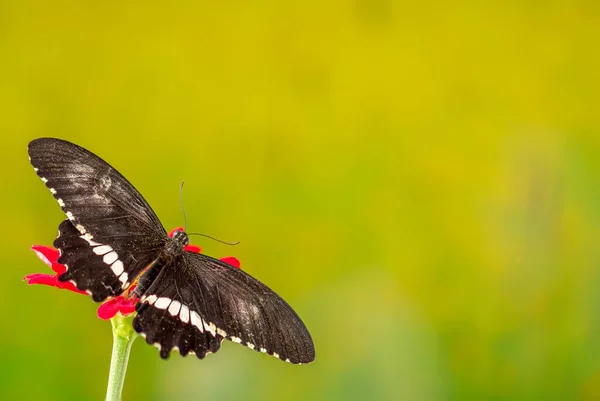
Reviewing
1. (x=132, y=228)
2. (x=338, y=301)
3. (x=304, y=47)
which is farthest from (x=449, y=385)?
(x=132, y=228)

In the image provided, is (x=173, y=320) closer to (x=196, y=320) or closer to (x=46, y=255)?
(x=196, y=320)

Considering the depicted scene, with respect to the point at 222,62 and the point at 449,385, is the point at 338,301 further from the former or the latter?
the point at 222,62

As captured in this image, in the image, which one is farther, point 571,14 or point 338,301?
point 571,14

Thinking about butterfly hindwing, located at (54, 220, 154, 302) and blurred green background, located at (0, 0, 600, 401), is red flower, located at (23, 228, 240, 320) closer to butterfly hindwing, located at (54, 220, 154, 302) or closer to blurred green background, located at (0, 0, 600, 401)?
butterfly hindwing, located at (54, 220, 154, 302)

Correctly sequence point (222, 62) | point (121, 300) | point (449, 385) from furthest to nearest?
point (222, 62) → point (449, 385) → point (121, 300)

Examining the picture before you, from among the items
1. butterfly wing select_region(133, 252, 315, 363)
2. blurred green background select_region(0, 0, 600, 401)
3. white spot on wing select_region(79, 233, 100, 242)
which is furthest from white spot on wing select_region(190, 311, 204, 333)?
blurred green background select_region(0, 0, 600, 401)

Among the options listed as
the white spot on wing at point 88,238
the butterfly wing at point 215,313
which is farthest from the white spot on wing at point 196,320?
the white spot on wing at point 88,238

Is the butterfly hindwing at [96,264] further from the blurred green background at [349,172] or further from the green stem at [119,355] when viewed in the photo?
the blurred green background at [349,172]
